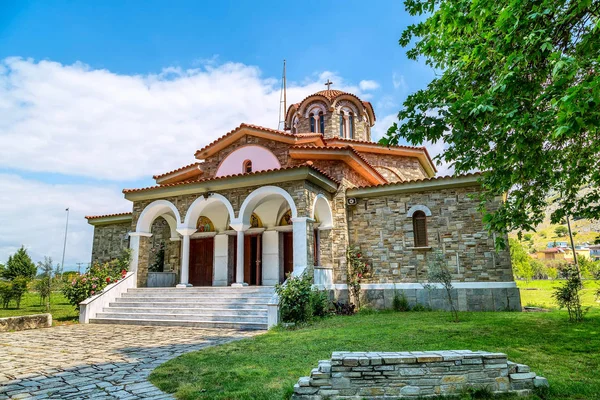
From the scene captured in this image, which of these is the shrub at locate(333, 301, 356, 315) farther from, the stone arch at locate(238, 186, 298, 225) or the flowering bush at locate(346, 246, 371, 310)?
the stone arch at locate(238, 186, 298, 225)

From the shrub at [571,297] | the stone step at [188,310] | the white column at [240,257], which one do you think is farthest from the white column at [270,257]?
the shrub at [571,297]

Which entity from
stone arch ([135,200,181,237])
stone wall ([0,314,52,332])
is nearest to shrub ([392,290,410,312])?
stone arch ([135,200,181,237])

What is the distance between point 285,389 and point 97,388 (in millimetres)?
2297

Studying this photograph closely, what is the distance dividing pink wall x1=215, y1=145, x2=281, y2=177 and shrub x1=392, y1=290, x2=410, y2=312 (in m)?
6.17

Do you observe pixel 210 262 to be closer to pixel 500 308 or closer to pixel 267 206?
pixel 267 206

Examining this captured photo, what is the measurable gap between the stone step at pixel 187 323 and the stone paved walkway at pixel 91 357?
1.30 ft

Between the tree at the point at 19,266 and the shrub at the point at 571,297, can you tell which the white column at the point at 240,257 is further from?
the tree at the point at 19,266

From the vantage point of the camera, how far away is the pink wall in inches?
571

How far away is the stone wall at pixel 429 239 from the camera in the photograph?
11.7 meters

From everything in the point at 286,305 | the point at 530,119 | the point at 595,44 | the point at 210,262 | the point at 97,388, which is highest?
the point at 595,44

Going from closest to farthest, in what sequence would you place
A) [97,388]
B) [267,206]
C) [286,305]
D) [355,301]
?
1. [97,388]
2. [286,305]
3. [355,301]
4. [267,206]

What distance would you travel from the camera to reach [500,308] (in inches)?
444

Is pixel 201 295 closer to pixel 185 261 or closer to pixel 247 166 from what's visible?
pixel 185 261

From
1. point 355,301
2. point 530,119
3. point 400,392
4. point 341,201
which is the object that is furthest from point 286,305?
point 530,119
